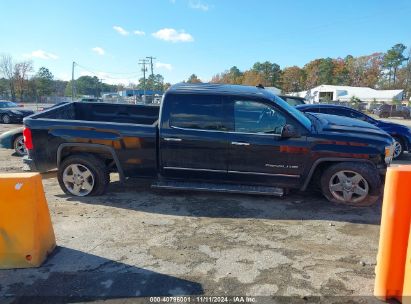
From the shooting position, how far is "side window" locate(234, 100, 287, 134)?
512 centimetres

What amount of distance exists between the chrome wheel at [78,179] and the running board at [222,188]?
47.0 inches

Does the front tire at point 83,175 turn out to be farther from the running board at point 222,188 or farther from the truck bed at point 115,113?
the truck bed at point 115,113

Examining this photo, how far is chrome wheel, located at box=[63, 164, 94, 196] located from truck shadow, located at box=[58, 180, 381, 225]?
144mm

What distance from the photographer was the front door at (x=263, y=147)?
5047 mm

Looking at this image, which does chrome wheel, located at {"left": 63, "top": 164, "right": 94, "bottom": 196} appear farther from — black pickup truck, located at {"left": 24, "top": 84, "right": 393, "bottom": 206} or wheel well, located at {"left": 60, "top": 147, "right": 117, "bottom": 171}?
wheel well, located at {"left": 60, "top": 147, "right": 117, "bottom": 171}

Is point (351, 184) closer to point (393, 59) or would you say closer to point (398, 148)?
point (398, 148)

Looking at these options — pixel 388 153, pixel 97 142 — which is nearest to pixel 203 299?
pixel 97 142

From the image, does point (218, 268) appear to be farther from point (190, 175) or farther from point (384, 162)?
point (384, 162)

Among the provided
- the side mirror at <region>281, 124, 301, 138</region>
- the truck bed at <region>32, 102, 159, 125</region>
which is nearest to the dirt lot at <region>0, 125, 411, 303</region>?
the side mirror at <region>281, 124, 301, 138</region>

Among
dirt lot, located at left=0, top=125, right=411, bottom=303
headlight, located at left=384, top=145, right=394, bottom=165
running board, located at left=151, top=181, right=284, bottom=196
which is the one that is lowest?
dirt lot, located at left=0, top=125, right=411, bottom=303

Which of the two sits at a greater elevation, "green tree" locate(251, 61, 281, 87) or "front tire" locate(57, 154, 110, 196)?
"green tree" locate(251, 61, 281, 87)

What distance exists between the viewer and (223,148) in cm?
515

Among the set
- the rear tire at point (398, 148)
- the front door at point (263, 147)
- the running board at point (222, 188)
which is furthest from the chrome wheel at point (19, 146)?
the rear tire at point (398, 148)

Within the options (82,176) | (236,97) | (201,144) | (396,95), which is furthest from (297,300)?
(396,95)
